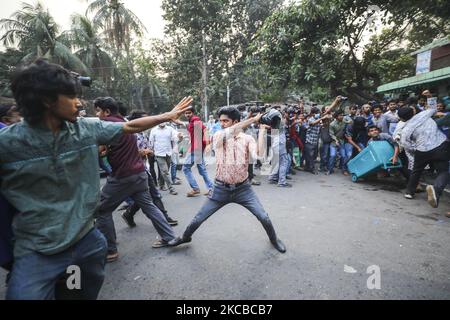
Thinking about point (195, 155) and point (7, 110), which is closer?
point (7, 110)

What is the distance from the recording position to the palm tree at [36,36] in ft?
54.9

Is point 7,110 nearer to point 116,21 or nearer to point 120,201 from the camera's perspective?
point 120,201

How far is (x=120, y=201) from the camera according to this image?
310 centimetres

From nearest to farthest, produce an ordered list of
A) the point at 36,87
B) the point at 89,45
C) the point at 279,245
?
the point at 36,87 < the point at 279,245 < the point at 89,45

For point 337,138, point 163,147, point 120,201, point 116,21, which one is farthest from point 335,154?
point 116,21

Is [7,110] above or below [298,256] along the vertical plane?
above

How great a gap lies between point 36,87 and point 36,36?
20.8 m

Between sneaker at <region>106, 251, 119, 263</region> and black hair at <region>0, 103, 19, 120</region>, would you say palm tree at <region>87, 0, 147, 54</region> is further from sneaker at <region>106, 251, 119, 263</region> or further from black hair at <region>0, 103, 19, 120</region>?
sneaker at <region>106, 251, 119, 263</region>

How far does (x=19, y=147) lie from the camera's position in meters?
1.40

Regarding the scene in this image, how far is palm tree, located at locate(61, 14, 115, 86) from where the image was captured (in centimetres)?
1900

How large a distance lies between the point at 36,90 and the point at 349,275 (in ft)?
9.80

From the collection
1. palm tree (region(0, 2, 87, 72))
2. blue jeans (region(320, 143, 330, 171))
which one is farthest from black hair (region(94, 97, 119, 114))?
palm tree (region(0, 2, 87, 72))

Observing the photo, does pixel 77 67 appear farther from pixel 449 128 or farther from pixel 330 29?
pixel 449 128

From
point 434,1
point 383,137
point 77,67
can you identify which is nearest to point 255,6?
point 77,67
